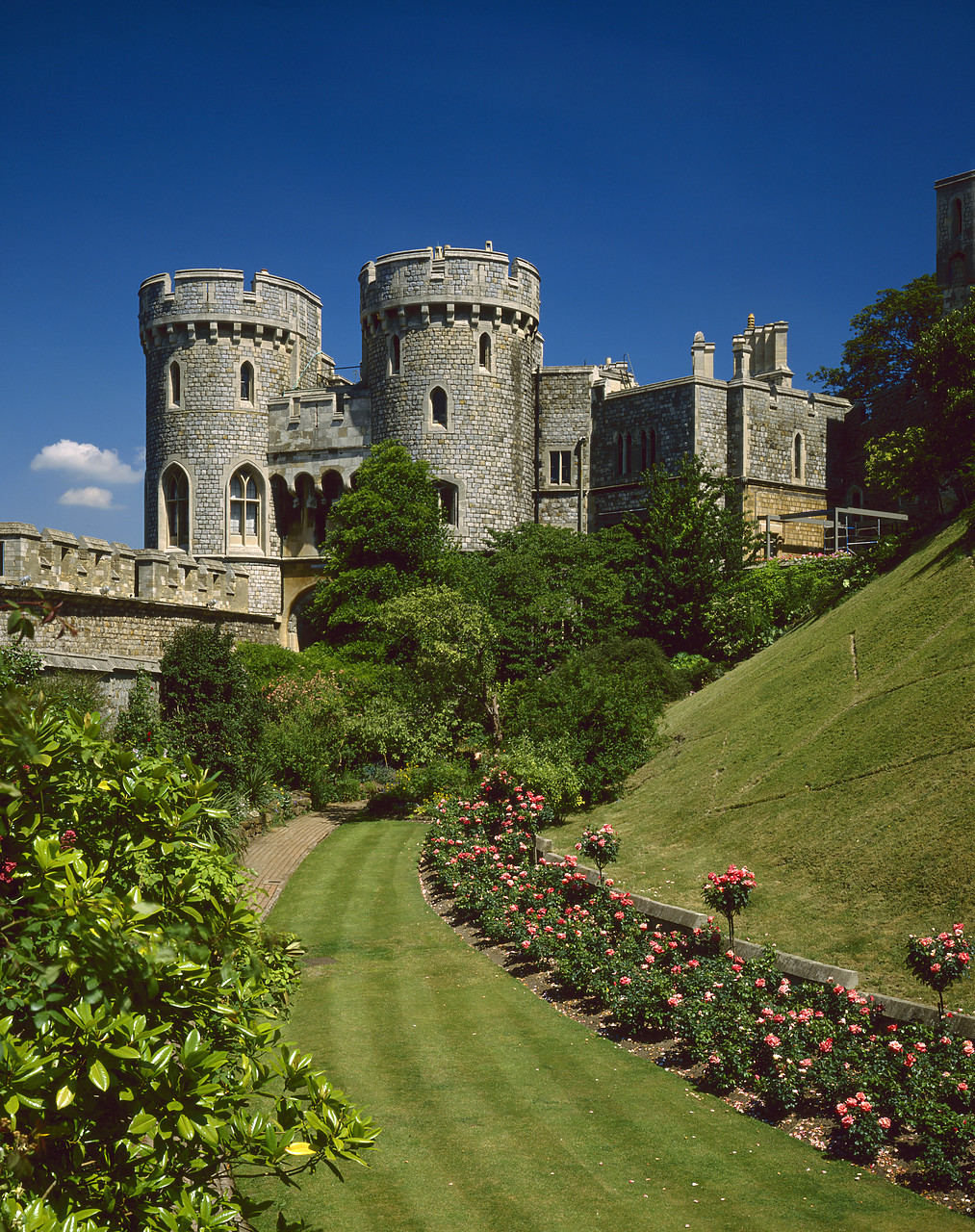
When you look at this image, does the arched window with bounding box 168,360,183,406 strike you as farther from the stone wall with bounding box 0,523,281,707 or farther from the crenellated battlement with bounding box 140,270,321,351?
the stone wall with bounding box 0,523,281,707

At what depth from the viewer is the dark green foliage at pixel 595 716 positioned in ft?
67.1

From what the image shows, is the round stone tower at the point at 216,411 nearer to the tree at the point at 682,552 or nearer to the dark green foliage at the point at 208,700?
Result: the tree at the point at 682,552

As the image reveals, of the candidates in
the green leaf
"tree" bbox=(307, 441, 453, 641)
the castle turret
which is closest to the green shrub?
"tree" bbox=(307, 441, 453, 641)

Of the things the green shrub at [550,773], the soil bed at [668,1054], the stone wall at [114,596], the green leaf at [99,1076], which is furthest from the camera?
the stone wall at [114,596]

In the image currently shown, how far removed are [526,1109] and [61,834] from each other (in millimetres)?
6006

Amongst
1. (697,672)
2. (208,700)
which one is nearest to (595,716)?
(697,672)

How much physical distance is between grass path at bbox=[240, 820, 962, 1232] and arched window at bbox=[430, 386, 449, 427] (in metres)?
27.1

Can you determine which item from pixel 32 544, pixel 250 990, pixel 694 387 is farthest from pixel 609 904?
pixel 694 387

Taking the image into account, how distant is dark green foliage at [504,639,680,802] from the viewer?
20453mm

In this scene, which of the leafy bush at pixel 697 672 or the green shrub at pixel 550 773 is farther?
the leafy bush at pixel 697 672

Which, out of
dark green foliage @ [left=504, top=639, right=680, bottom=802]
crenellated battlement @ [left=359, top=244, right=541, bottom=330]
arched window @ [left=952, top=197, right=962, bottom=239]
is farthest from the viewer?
arched window @ [left=952, top=197, right=962, bottom=239]

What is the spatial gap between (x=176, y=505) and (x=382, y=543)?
10.4 metres

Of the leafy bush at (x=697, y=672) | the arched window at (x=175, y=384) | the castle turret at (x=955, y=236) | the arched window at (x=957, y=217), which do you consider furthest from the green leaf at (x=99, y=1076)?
the arched window at (x=957, y=217)

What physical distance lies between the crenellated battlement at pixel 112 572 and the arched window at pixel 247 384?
38.0 ft
